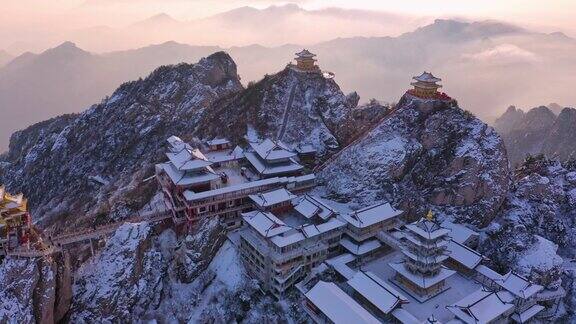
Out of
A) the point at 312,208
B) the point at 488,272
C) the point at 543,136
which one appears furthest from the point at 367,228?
the point at 543,136

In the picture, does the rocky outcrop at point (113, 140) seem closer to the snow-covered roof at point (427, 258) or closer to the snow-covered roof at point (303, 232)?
the snow-covered roof at point (303, 232)

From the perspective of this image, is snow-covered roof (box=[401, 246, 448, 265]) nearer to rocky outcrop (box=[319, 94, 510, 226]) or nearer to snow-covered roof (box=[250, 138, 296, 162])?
rocky outcrop (box=[319, 94, 510, 226])

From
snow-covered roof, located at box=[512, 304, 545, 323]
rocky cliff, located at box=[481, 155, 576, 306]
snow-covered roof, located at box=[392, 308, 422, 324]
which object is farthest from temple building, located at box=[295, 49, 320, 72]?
snow-covered roof, located at box=[512, 304, 545, 323]

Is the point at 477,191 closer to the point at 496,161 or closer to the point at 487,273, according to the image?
the point at 496,161

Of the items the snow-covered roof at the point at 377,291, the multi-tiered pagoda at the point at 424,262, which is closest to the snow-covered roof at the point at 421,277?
the multi-tiered pagoda at the point at 424,262

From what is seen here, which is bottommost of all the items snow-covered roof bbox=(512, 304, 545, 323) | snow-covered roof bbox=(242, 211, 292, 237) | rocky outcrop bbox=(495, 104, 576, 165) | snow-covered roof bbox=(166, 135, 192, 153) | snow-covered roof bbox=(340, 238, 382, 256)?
rocky outcrop bbox=(495, 104, 576, 165)

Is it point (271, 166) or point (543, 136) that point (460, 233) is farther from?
point (543, 136)
